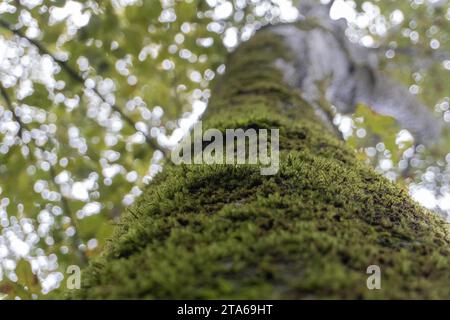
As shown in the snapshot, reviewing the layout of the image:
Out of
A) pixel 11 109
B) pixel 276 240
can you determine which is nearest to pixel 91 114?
pixel 11 109

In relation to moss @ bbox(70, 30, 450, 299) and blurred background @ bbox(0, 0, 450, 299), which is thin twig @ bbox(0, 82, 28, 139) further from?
moss @ bbox(70, 30, 450, 299)

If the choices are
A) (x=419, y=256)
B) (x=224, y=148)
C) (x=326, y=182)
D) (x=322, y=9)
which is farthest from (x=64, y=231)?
(x=322, y=9)

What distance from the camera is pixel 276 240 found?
2.70 feet

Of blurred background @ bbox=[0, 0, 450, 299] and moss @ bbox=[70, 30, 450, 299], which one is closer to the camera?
moss @ bbox=[70, 30, 450, 299]

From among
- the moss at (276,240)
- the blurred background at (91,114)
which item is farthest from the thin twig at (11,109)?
the moss at (276,240)

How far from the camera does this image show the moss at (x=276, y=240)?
Answer: 719 mm

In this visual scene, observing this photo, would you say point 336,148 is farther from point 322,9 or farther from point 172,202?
point 322,9

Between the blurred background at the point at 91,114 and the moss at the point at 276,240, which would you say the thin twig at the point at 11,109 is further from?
the moss at the point at 276,240

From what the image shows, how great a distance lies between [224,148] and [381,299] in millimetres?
1025

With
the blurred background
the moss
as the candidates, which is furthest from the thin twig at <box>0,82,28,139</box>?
the moss

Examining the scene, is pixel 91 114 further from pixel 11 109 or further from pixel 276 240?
pixel 276 240

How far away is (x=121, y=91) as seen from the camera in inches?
166

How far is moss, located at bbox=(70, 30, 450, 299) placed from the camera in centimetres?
72

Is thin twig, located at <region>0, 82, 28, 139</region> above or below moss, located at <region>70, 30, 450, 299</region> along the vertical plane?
above
